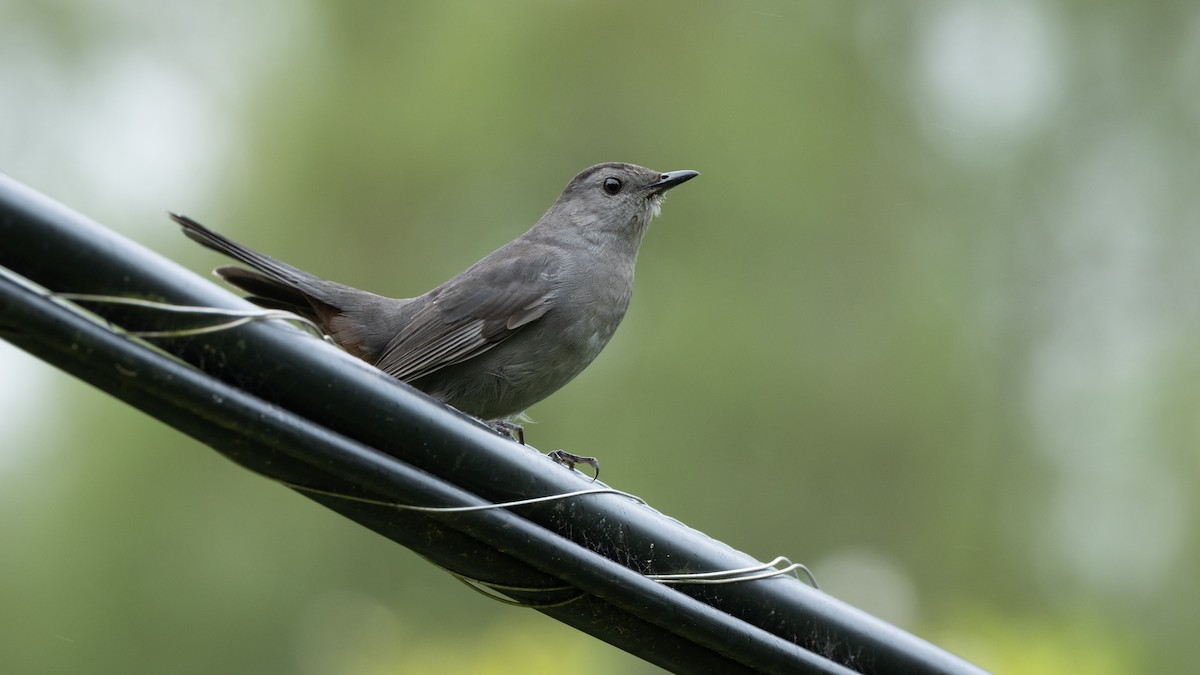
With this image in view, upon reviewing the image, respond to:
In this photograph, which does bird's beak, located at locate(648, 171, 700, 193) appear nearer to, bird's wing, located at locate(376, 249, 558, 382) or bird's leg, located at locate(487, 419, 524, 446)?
bird's wing, located at locate(376, 249, 558, 382)

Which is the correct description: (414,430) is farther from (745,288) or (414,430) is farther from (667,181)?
(745,288)

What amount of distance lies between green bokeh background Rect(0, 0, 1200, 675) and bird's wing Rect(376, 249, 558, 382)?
15.3ft

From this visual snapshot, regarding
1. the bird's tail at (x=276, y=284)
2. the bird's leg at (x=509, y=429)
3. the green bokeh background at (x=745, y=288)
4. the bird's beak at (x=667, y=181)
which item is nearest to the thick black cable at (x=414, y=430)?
the bird's leg at (x=509, y=429)

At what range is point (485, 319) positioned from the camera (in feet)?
16.4

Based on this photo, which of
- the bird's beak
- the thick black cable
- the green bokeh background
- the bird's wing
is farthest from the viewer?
the green bokeh background

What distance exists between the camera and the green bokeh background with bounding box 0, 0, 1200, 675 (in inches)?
447

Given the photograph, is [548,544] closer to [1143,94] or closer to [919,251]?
[919,251]

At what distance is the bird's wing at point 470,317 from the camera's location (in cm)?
491

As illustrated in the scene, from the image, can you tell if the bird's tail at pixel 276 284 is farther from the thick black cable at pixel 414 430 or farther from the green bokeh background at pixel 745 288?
the green bokeh background at pixel 745 288

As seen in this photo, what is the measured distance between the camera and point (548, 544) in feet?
8.61

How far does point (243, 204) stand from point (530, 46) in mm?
3633

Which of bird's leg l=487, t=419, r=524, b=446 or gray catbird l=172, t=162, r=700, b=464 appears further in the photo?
gray catbird l=172, t=162, r=700, b=464

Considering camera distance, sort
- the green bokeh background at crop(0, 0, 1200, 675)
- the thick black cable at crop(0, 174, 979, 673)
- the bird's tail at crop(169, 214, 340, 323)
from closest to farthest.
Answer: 1. the thick black cable at crop(0, 174, 979, 673)
2. the bird's tail at crop(169, 214, 340, 323)
3. the green bokeh background at crop(0, 0, 1200, 675)

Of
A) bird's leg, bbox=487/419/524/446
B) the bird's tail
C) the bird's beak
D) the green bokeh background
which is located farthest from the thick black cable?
the green bokeh background
